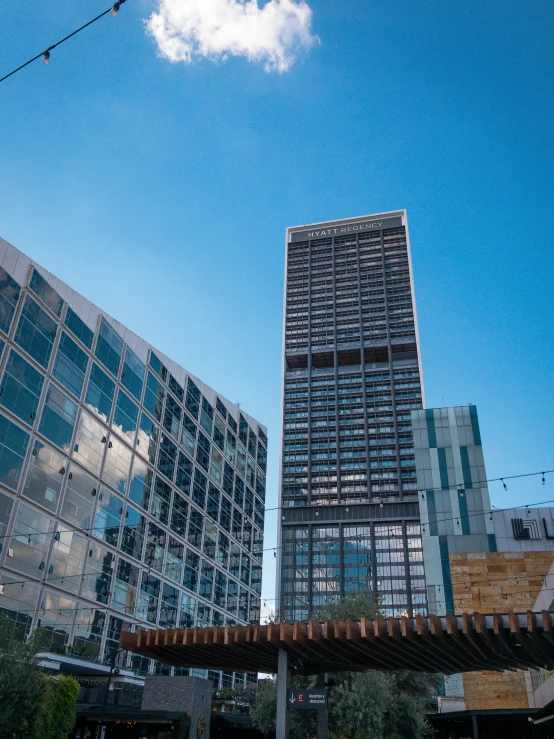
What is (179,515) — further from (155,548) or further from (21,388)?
(21,388)

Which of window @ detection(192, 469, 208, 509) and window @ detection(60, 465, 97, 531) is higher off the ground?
window @ detection(192, 469, 208, 509)

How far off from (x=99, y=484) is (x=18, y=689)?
35620 mm

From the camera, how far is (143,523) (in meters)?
67.6

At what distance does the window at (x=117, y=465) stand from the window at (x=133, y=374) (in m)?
6.65

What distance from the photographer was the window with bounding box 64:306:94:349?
5947 centimetres

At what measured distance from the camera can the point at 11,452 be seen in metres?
49.4

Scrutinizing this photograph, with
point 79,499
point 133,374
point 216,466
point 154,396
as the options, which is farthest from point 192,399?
point 79,499

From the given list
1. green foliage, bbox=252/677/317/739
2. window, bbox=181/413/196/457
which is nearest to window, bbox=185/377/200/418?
window, bbox=181/413/196/457

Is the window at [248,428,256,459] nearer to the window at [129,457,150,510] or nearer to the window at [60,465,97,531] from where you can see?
the window at [129,457,150,510]

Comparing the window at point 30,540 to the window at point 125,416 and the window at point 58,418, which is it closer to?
the window at point 58,418

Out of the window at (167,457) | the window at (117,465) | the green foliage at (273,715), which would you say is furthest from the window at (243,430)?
the green foliage at (273,715)

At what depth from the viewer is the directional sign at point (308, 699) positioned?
23.8 meters

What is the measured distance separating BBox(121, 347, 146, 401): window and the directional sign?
47.9 meters

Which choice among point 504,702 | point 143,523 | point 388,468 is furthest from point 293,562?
point 504,702
